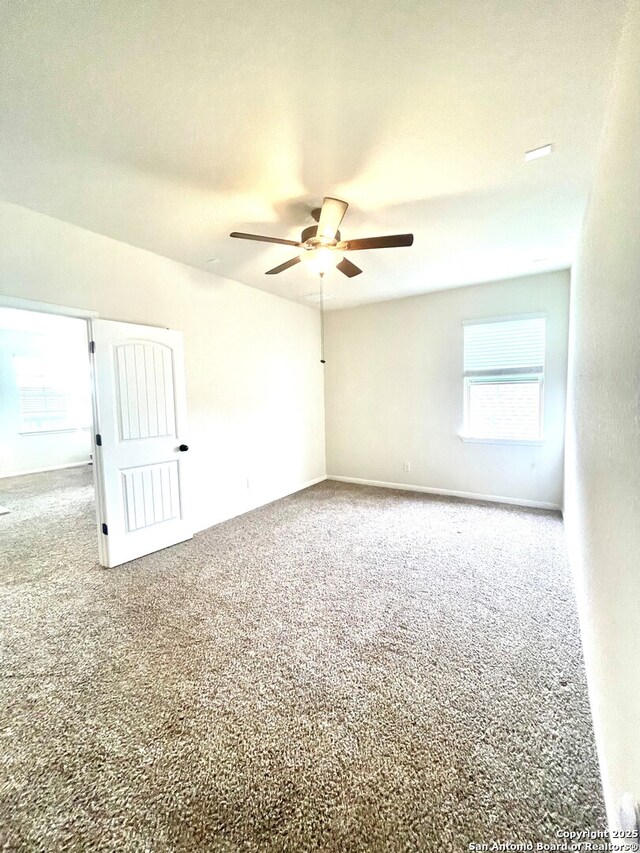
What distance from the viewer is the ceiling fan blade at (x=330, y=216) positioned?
6.94 ft

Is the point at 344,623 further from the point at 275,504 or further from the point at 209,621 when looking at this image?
the point at 275,504

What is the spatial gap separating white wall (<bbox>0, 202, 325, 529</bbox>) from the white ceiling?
0.93 ft

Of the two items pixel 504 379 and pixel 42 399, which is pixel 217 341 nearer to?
pixel 504 379

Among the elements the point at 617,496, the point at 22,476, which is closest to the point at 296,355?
the point at 617,496

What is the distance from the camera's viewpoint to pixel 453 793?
124 cm

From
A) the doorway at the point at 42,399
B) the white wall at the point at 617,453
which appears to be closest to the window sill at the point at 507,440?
the white wall at the point at 617,453

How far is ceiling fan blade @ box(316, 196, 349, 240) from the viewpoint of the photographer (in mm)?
2115

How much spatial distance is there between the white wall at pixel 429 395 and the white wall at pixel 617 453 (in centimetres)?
253

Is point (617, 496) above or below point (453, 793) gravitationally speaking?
above

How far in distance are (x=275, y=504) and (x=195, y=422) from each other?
156cm

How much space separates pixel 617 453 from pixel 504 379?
11.3 feet

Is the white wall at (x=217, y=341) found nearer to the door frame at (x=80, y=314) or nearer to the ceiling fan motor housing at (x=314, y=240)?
the door frame at (x=80, y=314)

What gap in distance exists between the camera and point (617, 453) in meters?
1.16

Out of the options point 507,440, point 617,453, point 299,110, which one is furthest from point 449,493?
point 299,110
